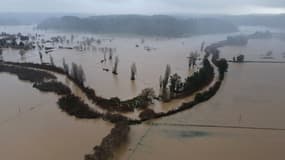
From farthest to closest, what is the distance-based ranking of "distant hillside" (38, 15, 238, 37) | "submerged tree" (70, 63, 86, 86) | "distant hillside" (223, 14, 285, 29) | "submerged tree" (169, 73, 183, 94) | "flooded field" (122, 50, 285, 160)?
"distant hillside" (223, 14, 285, 29)
"distant hillside" (38, 15, 238, 37)
"submerged tree" (70, 63, 86, 86)
"submerged tree" (169, 73, 183, 94)
"flooded field" (122, 50, 285, 160)

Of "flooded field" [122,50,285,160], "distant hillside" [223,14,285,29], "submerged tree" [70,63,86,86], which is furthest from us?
"distant hillside" [223,14,285,29]

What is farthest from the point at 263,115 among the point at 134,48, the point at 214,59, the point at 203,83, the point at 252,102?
the point at 134,48

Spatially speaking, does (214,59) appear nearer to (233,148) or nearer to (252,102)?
(252,102)

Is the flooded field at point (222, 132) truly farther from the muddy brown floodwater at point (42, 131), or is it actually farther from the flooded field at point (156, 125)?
the muddy brown floodwater at point (42, 131)

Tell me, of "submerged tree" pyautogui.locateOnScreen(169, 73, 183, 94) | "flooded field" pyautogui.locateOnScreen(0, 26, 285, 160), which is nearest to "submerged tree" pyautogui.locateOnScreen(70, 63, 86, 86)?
"flooded field" pyautogui.locateOnScreen(0, 26, 285, 160)

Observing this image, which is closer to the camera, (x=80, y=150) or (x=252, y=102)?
(x=80, y=150)

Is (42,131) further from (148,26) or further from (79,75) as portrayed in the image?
(148,26)

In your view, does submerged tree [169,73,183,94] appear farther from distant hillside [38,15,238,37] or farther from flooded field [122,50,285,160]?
distant hillside [38,15,238,37]

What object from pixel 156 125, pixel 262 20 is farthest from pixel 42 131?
pixel 262 20
